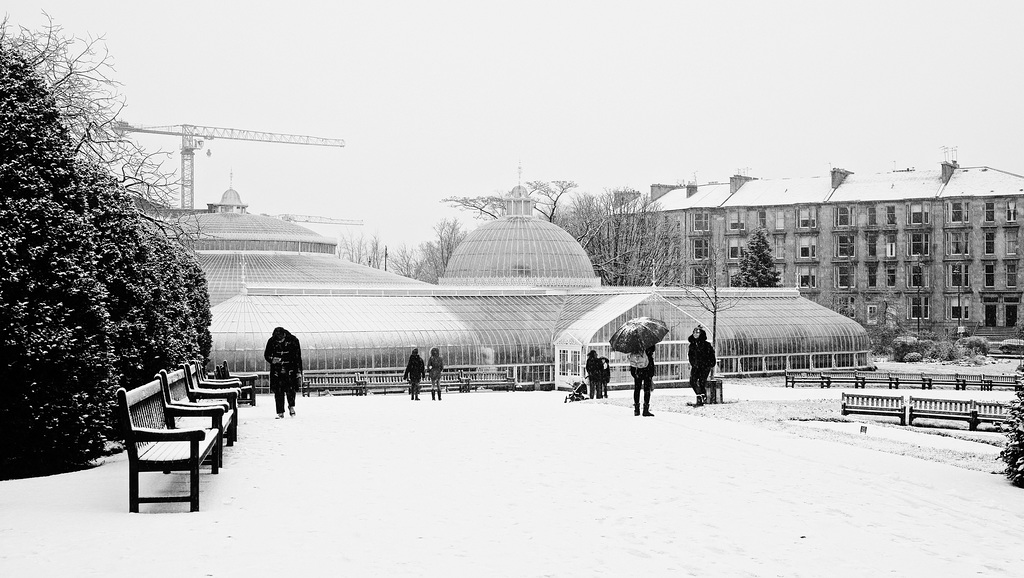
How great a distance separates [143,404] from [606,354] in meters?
34.3

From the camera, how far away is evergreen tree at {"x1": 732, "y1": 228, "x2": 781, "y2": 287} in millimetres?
77438

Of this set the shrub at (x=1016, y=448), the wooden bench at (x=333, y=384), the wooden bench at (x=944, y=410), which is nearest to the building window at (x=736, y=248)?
the wooden bench at (x=333, y=384)

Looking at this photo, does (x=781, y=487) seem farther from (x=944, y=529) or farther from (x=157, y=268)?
(x=157, y=268)

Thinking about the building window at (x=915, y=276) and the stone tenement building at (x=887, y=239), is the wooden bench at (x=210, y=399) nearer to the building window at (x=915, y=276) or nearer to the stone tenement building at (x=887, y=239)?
the stone tenement building at (x=887, y=239)

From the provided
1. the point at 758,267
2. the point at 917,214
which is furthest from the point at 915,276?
the point at 758,267

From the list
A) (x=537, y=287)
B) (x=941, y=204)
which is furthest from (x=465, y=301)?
(x=941, y=204)

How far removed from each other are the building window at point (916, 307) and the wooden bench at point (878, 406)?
193 feet

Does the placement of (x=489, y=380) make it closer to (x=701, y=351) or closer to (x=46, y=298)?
(x=701, y=351)

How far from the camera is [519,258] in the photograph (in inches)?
2213

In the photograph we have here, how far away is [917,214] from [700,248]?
18.3m

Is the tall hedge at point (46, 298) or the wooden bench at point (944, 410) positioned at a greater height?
the tall hedge at point (46, 298)

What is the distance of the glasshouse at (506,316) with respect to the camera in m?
41.8

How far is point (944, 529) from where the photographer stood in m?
10.8

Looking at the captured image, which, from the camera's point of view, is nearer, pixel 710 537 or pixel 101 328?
pixel 710 537
